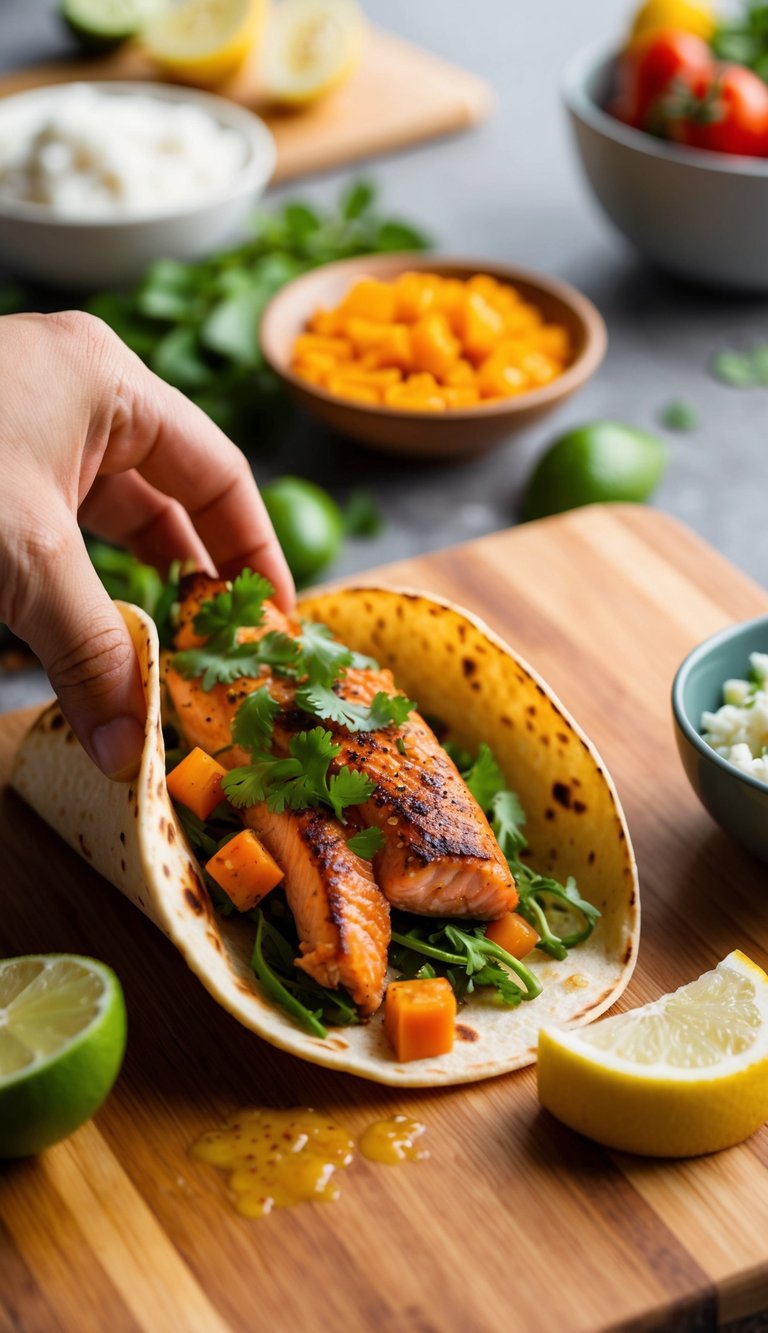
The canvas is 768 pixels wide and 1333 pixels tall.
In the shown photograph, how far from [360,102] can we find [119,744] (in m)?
4.63

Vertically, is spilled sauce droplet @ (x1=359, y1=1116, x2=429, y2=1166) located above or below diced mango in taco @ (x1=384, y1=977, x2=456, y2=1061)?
below

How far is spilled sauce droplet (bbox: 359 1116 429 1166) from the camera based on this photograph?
2.32 metres

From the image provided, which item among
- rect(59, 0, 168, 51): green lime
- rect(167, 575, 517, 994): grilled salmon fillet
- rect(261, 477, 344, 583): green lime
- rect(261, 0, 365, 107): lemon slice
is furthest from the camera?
rect(59, 0, 168, 51): green lime

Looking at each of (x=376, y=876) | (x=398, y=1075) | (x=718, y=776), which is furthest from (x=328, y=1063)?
(x=718, y=776)

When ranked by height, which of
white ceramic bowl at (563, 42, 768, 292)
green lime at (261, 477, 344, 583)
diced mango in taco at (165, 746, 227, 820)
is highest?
white ceramic bowl at (563, 42, 768, 292)

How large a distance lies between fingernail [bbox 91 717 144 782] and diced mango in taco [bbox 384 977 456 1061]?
597 mm

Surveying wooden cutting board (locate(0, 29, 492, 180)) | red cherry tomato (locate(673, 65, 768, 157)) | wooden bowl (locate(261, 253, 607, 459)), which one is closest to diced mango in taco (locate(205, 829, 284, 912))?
→ wooden bowl (locate(261, 253, 607, 459))

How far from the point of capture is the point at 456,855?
2578mm

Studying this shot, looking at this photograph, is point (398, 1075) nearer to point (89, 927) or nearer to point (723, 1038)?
point (723, 1038)

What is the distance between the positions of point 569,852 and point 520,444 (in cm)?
232

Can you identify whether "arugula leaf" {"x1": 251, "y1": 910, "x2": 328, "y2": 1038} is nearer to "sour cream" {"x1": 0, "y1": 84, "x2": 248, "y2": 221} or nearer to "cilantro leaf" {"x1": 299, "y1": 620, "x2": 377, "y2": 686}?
"cilantro leaf" {"x1": 299, "y1": 620, "x2": 377, "y2": 686}

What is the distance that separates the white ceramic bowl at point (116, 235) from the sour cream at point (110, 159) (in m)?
0.05

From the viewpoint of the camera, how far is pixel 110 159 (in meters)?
5.07

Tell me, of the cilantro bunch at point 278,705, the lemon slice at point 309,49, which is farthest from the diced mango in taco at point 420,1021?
the lemon slice at point 309,49
